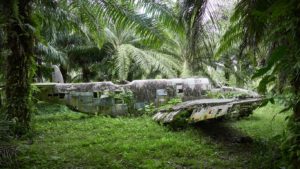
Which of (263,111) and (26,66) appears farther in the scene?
(263,111)

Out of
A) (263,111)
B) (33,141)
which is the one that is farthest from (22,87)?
(263,111)

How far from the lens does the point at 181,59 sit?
13.4 m

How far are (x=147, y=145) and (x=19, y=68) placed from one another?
260cm

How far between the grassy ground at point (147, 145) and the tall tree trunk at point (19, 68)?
482mm

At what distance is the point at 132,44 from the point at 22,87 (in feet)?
27.0

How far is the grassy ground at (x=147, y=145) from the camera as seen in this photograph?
423 cm

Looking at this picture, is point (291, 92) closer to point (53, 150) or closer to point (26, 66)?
point (53, 150)

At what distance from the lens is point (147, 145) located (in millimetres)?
5109

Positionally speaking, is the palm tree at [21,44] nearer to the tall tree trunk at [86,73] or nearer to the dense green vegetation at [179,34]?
the dense green vegetation at [179,34]

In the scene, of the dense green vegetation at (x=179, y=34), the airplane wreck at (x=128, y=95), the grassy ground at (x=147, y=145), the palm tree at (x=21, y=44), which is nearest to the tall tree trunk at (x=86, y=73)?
the dense green vegetation at (x=179, y=34)

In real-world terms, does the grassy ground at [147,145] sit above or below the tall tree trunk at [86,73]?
below

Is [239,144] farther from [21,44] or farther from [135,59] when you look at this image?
[135,59]

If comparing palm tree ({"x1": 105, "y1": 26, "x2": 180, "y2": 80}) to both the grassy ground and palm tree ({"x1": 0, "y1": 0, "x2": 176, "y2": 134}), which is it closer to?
the grassy ground

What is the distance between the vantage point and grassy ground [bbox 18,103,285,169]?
4.23 m
